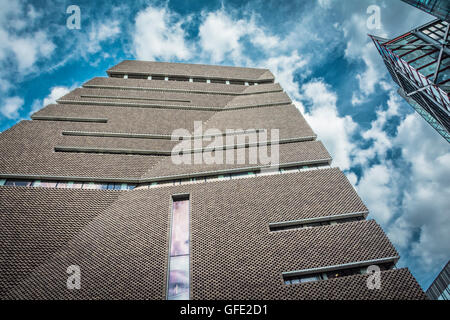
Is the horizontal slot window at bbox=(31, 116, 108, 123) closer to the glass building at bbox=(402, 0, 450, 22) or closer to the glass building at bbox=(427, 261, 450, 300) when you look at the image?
the glass building at bbox=(402, 0, 450, 22)

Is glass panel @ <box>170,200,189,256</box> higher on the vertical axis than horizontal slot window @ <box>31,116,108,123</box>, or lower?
lower

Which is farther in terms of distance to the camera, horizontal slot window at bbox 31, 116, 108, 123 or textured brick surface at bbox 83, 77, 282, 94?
textured brick surface at bbox 83, 77, 282, 94

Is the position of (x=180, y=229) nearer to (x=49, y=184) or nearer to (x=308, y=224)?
(x=308, y=224)

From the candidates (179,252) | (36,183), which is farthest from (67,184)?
(179,252)

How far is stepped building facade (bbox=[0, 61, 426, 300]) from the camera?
11.4m

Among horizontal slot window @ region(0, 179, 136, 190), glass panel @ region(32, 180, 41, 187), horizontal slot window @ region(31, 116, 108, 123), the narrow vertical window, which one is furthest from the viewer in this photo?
horizontal slot window @ region(31, 116, 108, 123)

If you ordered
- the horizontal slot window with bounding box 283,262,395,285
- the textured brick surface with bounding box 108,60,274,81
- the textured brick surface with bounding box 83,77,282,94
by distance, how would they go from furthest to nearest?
1. the textured brick surface with bounding box 108,60,274,81
2. the textured brick surface with bounding box 83,77,282,94
3. the horizontal slot window with bounding box 283,262,395,285

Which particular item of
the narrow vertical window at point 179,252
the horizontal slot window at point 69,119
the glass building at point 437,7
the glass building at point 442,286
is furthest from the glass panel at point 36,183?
the glass building at point 442,286

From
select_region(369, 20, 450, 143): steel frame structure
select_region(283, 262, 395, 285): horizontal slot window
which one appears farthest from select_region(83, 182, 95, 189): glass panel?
select_region(369, 20, 450, 143): steel frame structure

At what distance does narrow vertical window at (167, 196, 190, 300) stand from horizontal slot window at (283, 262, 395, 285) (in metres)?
5.36

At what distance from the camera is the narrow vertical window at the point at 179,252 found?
37.8 ft

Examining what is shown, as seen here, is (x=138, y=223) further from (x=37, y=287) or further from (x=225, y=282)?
(x=225, y=282)
